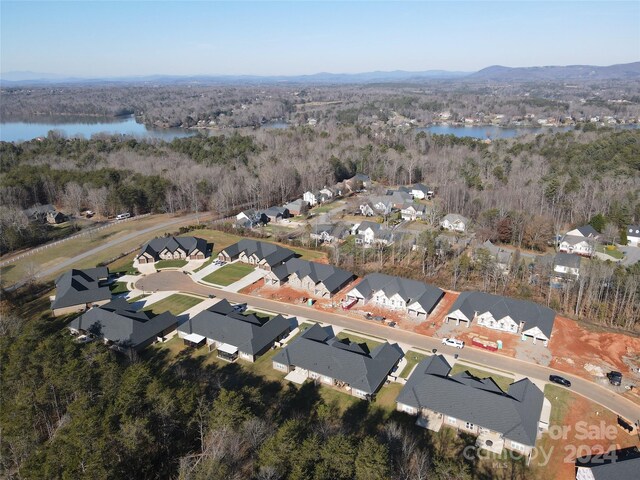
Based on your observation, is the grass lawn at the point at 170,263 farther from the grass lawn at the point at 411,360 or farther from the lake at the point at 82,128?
the lake at the point at 82,128

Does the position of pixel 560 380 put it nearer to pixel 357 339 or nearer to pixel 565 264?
pixel 357 339

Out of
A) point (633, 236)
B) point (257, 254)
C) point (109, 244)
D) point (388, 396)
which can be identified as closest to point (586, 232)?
point (633, 236)

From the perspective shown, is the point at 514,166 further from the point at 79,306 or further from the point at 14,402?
the point at 14,402

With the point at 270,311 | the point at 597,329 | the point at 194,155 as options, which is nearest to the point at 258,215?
the point at 270,311

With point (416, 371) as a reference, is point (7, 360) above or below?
above

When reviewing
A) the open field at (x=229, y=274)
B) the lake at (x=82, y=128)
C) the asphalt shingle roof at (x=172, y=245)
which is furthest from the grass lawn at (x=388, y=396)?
the lake at (x=82, y=128)

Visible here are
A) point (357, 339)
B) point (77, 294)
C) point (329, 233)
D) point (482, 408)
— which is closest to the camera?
point (482, 408)
